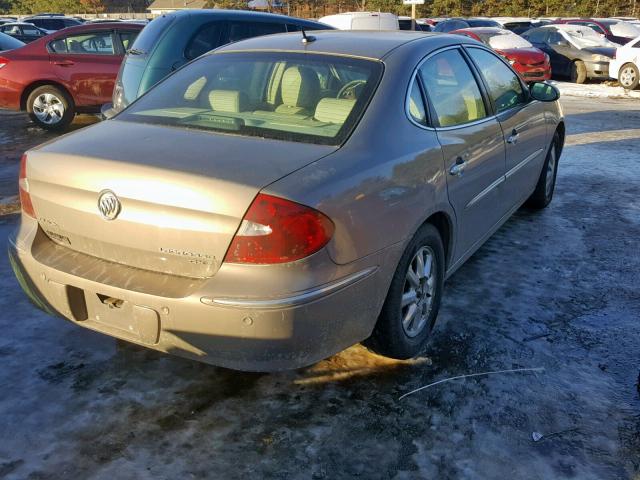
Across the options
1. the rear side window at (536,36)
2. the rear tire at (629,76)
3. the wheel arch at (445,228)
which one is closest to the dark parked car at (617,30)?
the rear side window at (536,36)

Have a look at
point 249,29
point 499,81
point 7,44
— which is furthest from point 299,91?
point 7,44

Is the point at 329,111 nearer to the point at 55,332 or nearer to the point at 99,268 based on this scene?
the point at 99,268

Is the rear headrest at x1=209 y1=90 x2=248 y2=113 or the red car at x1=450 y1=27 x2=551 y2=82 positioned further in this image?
the red car at x1=450 y1=27 x2=551 y2=82

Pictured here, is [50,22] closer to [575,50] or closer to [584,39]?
[575,50]

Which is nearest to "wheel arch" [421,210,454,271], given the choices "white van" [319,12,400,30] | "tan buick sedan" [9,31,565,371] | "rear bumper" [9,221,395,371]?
"tan buick sedan" [9,31,565,371]

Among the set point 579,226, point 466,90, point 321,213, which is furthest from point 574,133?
point 321,213

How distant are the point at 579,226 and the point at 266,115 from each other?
3.37 metres

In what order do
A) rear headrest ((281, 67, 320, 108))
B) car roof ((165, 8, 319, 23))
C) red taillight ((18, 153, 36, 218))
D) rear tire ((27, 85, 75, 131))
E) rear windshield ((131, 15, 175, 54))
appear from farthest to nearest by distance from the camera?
1. rear tire ((27, 85, 75, 131))
2. car roof ((165, 8, 319, 23))
3. rear windshield ((131, 15, 175, 54))
4. rear headrest ((281, 67, 320, 108))
5. red taillight ((18, 153, 36, 218))

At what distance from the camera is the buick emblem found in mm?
2586

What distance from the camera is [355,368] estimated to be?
10.5 ft

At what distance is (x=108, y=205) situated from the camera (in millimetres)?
2602

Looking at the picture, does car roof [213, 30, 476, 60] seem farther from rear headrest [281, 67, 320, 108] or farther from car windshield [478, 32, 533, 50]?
car windshield [478, 32, 533, 50]

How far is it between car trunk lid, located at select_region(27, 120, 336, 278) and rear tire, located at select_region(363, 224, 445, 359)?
71 centimetres

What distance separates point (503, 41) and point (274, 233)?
1620 centimetres
